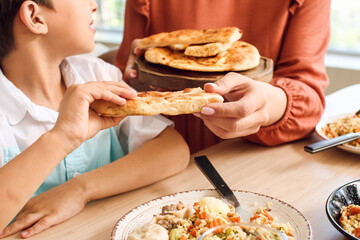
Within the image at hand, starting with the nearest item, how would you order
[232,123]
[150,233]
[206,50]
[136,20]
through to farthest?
[150,233], [232,123], [206,50], [136,20]

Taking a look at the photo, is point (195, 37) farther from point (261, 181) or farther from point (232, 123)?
point (261, 181)

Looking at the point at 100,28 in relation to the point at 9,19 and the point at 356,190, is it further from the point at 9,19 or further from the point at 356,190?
the point at 356,190

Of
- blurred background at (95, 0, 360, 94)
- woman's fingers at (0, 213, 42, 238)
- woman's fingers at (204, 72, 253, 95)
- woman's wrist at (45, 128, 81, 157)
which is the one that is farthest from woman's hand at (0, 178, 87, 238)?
blurred background at (95, 0, 360, 94)

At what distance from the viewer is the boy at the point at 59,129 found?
41.5 inches

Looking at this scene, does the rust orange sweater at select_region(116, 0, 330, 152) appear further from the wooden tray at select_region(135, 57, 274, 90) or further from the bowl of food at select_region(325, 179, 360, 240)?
the bowl of food at select_region(325, 179, 360, 240)

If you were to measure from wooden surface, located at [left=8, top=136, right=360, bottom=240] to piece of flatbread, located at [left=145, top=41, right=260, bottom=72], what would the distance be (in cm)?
33

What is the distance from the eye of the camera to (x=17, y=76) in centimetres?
147

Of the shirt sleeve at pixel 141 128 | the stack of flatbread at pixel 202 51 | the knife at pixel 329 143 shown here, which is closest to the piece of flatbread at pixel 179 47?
the stack of flatbread at pixel 202 51

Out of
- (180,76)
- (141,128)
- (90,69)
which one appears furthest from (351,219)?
(90,69)

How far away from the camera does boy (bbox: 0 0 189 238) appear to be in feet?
3.46

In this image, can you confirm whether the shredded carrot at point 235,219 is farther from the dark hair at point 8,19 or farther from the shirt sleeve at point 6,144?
the dark hair at point 8,19

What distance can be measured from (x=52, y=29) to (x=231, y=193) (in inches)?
32.6

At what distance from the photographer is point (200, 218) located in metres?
0.96

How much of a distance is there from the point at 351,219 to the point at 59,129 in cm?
74
